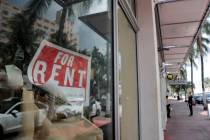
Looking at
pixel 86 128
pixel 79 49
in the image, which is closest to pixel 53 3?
pixel 79 49

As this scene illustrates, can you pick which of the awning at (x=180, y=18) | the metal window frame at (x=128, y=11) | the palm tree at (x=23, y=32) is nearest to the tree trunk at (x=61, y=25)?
the palm tree at (x=23, y=32)

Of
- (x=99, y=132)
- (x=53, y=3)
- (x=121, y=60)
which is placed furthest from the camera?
(x=121, y=60)

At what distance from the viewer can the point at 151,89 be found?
3.70m

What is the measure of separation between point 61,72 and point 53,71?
84mm

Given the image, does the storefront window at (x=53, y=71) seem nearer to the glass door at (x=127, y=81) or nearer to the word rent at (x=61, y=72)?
the word rent at (x=61, y=72)

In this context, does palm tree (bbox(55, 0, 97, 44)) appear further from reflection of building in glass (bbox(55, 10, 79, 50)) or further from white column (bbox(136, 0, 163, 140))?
white column (bbox(136, 0, 163, 140))

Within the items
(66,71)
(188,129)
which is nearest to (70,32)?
(66,71)

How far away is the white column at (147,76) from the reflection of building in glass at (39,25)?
224cm

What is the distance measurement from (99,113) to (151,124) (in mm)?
1801

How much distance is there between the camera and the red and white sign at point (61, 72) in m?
1.26

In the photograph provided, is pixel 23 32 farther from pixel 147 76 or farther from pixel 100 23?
pixel 147 76

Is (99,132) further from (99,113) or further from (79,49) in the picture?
(79,49)

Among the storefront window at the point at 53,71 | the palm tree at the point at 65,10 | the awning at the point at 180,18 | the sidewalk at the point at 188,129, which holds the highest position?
the awning at the point at 180,18

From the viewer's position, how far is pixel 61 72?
146 centimetres
